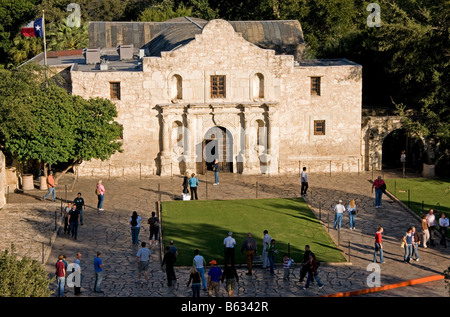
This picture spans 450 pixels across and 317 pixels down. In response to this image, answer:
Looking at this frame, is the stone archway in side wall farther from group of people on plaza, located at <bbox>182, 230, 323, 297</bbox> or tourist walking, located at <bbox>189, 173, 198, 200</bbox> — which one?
group of people on plaza, located at <bbox>182, 230, 323, 297</bbox>

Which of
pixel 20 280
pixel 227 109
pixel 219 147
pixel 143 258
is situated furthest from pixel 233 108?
pixel 20 280

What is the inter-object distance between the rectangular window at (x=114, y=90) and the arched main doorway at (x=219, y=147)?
594cm

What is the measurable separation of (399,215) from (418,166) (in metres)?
11.6

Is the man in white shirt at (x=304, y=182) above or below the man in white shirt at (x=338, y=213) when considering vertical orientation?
above

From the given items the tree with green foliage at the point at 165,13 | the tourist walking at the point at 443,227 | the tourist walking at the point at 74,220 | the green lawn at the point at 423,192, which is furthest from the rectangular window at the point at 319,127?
the tree with green foliage at the point at 165,13

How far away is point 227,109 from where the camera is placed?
4988 cm

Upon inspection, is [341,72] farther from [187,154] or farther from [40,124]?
[40,124]

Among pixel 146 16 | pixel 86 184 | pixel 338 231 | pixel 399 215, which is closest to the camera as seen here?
pixel 338 231

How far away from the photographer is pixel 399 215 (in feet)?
138

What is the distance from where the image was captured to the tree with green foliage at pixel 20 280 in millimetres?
25102

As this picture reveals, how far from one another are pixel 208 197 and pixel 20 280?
20.8 metres

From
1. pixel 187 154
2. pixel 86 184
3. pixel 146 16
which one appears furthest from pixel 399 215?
pixel 146 16

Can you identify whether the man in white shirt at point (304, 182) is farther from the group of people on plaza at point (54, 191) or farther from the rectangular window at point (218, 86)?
the group of people on plaza at point (54, 191)

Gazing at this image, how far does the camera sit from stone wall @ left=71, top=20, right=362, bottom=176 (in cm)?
4894
